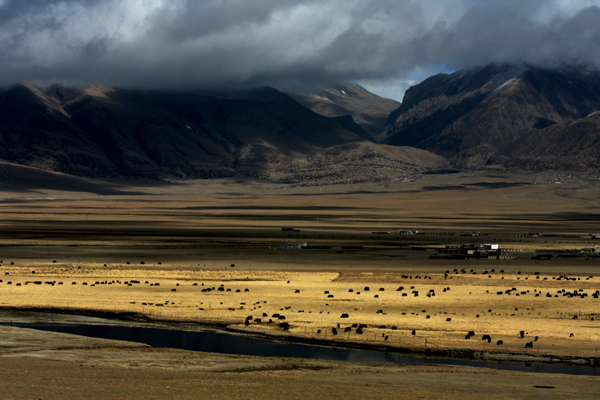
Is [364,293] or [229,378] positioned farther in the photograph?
[364,293]

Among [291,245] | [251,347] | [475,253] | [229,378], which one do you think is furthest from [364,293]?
[291,245]

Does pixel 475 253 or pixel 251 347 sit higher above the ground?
pixel 475 253

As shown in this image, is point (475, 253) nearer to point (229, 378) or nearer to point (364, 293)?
point (364, 293)

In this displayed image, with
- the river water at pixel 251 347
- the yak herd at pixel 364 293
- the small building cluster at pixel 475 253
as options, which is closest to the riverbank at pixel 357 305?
the yak herd at pixel 364 293

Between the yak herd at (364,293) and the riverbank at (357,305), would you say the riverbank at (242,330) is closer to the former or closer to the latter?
the riverbank at (357,305)

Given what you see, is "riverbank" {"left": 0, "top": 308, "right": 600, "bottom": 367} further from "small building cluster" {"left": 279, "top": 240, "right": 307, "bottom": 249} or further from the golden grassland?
"small building cluster" {"left": 279, "top": 240, "right": 307, "bottom": 249}

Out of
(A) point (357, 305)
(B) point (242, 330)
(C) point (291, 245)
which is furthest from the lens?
(C) point (291, 245)

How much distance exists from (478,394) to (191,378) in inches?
379

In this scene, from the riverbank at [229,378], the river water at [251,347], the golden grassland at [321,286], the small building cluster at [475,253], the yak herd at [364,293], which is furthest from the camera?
the small building cluster at [475,253]

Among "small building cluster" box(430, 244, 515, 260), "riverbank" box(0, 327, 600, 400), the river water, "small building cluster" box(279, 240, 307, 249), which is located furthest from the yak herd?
"small building cluster" box(279, 240, 307, 249)

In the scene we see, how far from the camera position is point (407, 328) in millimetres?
37688

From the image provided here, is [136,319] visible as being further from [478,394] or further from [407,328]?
[478,394]

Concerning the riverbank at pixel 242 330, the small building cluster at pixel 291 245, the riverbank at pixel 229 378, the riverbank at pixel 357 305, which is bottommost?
the riverbank at pixel 229 378

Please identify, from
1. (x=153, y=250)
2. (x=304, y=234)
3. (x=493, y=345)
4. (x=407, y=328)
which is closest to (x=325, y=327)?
(x=407, y=328)
